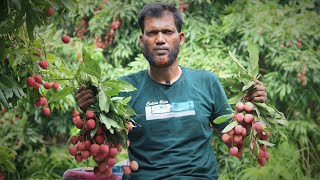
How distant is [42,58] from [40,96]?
21 cm

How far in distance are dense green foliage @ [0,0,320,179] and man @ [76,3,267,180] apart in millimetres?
1144

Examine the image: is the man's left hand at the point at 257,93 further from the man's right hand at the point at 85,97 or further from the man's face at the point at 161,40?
the man's right hand at the point at 85,97

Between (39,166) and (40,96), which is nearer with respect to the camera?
(40,96)

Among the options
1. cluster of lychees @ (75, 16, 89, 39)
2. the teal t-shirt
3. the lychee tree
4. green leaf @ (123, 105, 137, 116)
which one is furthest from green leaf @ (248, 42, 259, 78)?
cluster of lychees @ (75, 16, 89, 39)

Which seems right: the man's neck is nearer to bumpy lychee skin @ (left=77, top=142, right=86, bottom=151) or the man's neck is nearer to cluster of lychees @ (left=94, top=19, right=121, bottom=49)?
bumpy lychee skin @ (left=77, top=142, right=86, bottom=151)

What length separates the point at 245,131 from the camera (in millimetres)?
2100

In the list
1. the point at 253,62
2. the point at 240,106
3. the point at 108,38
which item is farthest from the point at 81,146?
the point at 108,38

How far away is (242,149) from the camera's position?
7.18ft

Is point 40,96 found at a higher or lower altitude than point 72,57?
higher

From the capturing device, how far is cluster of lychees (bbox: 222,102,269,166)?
6.82ft

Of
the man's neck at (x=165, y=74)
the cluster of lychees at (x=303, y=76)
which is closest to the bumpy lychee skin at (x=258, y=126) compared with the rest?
the man's neck at (x=165, y=74)

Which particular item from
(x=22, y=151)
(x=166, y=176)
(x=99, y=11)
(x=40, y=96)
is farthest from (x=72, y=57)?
(x=166, y=176)

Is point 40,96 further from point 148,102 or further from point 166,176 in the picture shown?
point 166,176

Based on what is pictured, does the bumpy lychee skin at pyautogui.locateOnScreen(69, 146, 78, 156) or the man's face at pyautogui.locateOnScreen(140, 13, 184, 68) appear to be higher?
the man's face at pyautogui.locateOnScreen(140, 13, 184, 68)
